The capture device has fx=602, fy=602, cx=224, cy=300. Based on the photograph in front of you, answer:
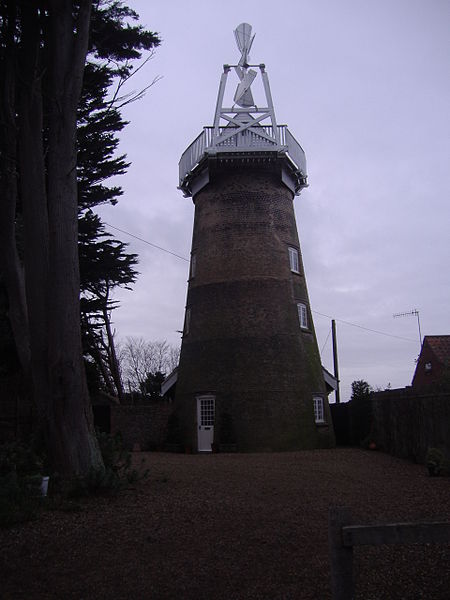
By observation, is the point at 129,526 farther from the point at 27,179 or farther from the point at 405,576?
Result: the point at 27,179

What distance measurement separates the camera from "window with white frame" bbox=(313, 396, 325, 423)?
2408 centimetres

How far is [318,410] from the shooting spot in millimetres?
24297

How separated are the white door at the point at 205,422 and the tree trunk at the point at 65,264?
12.3 m

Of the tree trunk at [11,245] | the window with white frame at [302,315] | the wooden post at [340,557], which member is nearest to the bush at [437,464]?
the tree trunk at [11,245]

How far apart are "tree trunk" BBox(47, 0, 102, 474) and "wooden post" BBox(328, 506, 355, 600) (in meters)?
7.45

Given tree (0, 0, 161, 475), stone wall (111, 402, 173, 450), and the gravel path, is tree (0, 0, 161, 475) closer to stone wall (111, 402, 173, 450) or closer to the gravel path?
the gravel path

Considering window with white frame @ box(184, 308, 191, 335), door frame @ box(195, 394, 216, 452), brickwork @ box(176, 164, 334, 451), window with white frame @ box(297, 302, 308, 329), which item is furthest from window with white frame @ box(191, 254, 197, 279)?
door frame @ box(195, 394, 216, 452)

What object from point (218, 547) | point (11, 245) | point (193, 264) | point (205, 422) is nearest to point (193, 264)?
point (193, 264)

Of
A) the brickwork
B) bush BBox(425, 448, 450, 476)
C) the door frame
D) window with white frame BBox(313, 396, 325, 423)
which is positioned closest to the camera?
bush BBox(425, 448, 450, 476)

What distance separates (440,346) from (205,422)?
1953 centimetres

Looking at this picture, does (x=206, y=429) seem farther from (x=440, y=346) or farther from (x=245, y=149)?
(x=440, y=346)

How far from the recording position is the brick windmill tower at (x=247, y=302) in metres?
23.0

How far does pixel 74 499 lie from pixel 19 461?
1535 mm

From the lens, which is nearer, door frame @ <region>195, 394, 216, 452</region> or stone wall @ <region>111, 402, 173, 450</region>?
door frame @ <region>195, 394, 216, 452</region>
